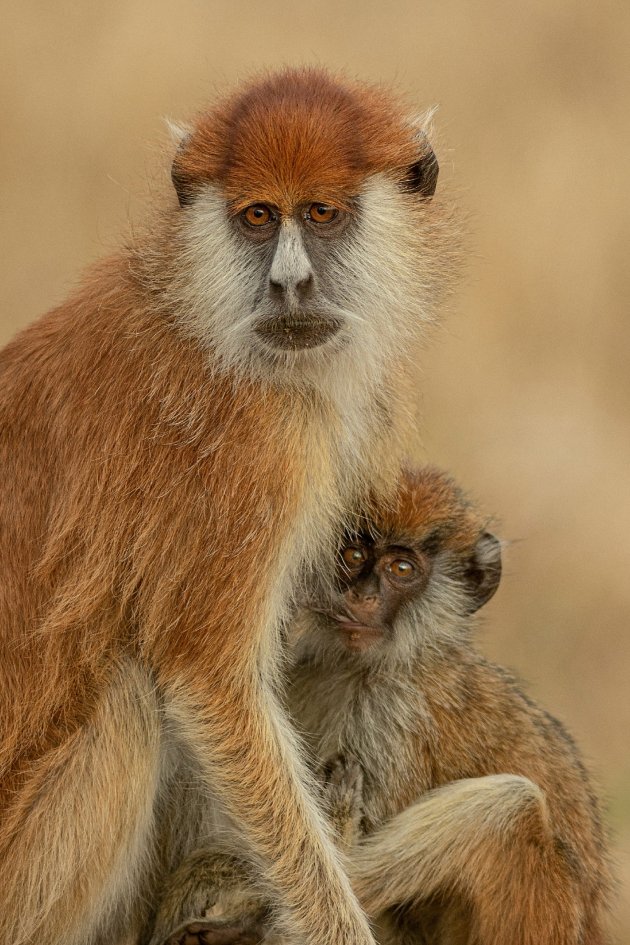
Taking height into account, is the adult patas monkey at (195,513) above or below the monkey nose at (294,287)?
below

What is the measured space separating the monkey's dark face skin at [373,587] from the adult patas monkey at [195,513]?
2.18 feet

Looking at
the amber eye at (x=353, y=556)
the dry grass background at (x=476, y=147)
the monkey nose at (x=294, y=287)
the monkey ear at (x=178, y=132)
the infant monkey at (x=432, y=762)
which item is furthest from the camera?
the dry grass background at (x=476, y=147)

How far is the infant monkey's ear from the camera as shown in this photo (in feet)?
22.0

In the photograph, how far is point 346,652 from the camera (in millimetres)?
6324

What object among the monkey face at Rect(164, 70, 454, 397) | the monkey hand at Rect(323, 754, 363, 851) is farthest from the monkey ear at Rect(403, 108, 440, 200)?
the monkey hand at Rect(323, 754, 363, 851)

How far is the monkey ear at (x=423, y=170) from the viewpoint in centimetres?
575

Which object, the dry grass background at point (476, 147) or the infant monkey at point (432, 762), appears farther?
the dry grass background at point (476, 147)

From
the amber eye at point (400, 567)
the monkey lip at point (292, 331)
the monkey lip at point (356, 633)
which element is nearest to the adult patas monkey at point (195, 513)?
the monkey lip at point (292, 331)

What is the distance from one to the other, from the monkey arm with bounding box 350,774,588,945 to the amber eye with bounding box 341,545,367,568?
3.55 feet

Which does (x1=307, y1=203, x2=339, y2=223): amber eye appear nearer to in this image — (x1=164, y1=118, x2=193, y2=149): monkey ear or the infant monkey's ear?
(x1=164, y1=118, x2=193, y2=149): monkey ear

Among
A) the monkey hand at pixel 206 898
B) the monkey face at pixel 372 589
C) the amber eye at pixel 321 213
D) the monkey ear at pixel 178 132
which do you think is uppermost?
the monkey ear at pixel 178 132

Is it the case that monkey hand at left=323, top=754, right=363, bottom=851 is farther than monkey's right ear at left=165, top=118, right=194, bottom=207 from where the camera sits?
Yes

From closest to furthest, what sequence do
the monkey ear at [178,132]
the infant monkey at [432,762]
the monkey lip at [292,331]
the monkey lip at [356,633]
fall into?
the monkey lip at [292,331]
the monkey ear at [178,132]
the infant monkey at [432,762]
the monkey lip at [356,633]

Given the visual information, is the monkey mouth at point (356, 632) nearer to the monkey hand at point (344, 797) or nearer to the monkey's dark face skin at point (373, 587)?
the monkey's dark face skin at point (373, 587)
